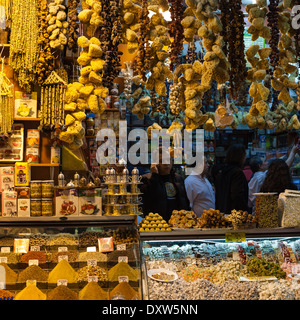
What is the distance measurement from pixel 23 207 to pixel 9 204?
0.36ft

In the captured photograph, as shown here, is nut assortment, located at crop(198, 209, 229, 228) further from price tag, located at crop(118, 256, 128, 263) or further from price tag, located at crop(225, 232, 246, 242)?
price tag, located at crop(118, 256, 128, 263)

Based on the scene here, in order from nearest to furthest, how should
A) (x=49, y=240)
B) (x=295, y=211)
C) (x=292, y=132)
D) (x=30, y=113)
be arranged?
(x=49, y=240), (x=295, y=211), (x=30, y=113), (x=292, y=132)

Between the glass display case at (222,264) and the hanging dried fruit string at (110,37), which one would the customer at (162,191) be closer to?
the glass display case at (222,264)

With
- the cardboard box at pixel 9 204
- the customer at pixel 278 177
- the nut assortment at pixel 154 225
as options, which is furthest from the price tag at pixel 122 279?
the customer at pixel 278 177

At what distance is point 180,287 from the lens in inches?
113

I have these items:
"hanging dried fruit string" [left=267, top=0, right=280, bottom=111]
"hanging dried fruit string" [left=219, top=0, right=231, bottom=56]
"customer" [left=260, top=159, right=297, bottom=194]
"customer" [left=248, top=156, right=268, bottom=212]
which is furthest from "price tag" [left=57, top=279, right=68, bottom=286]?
"customer" [left=248, top=156, right=268, bottom=212]

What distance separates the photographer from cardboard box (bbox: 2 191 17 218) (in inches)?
130

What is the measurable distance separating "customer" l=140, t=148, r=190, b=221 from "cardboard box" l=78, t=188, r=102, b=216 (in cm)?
145

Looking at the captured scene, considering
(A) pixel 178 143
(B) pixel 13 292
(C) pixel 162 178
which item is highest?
(A) pixel 178 143

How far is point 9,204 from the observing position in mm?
3309

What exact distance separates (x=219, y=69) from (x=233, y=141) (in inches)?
184

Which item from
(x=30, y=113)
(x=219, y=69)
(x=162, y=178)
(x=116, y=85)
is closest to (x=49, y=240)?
(x=30, y=113)

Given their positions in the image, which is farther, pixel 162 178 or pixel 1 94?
pixel 162 178
